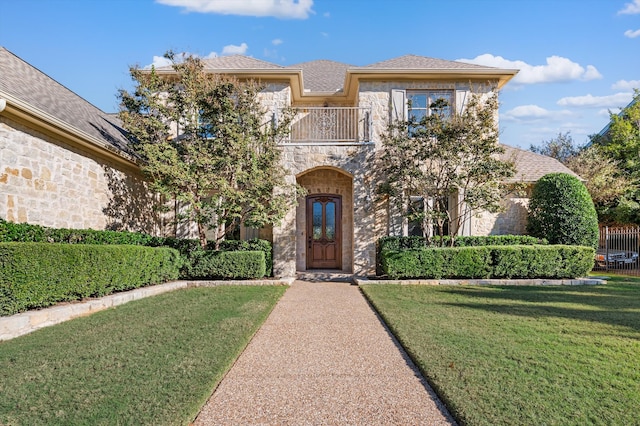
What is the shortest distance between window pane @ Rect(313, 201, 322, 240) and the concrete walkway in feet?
24.7

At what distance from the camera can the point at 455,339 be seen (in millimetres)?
4848

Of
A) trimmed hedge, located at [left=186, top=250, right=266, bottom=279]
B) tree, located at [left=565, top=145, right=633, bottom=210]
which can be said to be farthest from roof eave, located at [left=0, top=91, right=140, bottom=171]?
tree, located at [left=565, top=145, right=633, bottom=210]

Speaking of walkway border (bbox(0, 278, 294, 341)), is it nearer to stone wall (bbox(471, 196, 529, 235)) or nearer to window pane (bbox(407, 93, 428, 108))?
window pane (bbox(407, 93, 428, 108))

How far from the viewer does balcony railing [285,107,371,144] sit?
1270cm

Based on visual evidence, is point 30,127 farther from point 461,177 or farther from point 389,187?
point 461,177

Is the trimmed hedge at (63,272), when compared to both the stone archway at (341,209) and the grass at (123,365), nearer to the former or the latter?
the grass at (123,365)

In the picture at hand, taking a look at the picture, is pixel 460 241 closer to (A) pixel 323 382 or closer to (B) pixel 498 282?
(B) pixel 498 282

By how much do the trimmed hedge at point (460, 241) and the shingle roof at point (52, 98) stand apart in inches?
319

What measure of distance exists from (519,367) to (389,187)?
8053 millimetres

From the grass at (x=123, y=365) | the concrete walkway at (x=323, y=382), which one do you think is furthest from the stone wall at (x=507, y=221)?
the grass at (x=123, y=365)

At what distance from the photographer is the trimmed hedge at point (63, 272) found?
535cm

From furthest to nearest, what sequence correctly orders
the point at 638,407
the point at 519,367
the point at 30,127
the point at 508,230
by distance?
the point at 508,230, the point at 30,127, the point at 519,367, the point at 638,407

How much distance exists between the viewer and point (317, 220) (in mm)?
13695

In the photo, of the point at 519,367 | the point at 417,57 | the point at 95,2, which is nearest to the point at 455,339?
the point at 519,367
